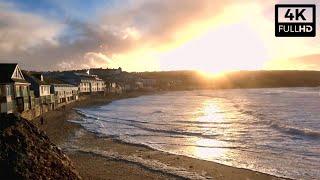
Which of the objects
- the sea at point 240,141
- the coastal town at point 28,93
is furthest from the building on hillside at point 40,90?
the sea at point 240,141

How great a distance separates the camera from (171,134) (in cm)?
3503

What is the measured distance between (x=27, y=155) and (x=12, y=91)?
2990 cm

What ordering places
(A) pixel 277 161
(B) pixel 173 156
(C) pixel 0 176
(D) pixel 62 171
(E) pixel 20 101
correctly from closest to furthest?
(C) pixel 0 176
(D) pixel 62 171
(A) pixel 277 161
(B) pixel 173 156
(E) pixel 20 101

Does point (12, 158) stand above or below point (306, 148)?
above

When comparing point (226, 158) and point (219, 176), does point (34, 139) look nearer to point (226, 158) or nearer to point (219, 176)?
point (219, 176)

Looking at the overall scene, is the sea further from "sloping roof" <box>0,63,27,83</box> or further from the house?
"sloping roof" <box>0,63,27,83</box>

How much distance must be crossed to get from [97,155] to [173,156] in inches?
171

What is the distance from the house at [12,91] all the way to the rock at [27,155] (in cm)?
2402

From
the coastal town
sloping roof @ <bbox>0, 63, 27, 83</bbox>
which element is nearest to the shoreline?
the coastal town

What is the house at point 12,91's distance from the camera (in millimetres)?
38656

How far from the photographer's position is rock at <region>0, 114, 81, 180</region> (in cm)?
1255

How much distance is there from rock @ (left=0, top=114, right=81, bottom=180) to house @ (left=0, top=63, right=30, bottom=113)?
24.0m

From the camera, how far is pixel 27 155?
520 inches

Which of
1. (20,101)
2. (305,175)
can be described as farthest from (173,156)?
(20,101)
